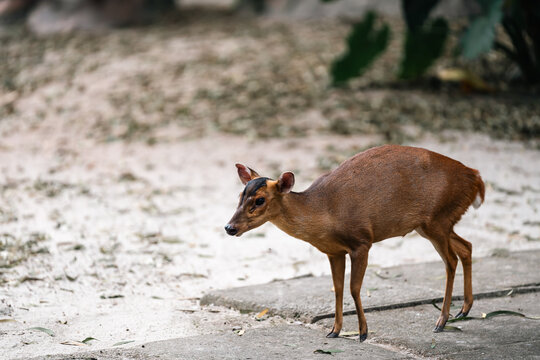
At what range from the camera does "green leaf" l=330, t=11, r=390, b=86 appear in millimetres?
9758

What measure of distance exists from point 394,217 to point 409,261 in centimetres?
175

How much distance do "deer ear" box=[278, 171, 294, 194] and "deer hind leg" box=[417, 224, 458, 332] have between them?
703 millimetres

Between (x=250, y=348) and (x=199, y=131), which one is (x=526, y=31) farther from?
(x=250, y=348)

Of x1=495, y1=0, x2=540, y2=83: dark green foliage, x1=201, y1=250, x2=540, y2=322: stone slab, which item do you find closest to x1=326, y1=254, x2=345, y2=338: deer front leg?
x1=201, y1=250, x2=540, y2=322: stone slab

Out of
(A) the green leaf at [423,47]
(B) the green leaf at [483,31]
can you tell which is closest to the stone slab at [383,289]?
(B) the green leaf at [483,31]

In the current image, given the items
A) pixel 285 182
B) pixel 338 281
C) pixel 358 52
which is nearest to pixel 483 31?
pixel 358 52

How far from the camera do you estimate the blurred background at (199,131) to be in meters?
4.68

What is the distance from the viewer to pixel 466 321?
3.70 meters

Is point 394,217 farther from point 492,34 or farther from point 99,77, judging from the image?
point 99,77

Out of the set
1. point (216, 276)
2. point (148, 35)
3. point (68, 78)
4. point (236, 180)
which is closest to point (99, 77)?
point (68, 78)

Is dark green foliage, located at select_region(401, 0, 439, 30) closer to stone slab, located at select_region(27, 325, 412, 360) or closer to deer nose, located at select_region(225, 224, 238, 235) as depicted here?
stone slab, located at select_region(27, 325, 412, 360)

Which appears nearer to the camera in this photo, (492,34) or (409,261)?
(409,261)

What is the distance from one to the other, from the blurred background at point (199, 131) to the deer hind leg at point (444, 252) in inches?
28.3

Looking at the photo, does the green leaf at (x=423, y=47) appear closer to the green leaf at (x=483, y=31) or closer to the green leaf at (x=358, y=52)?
the green leaf at (x=358, y=52)
